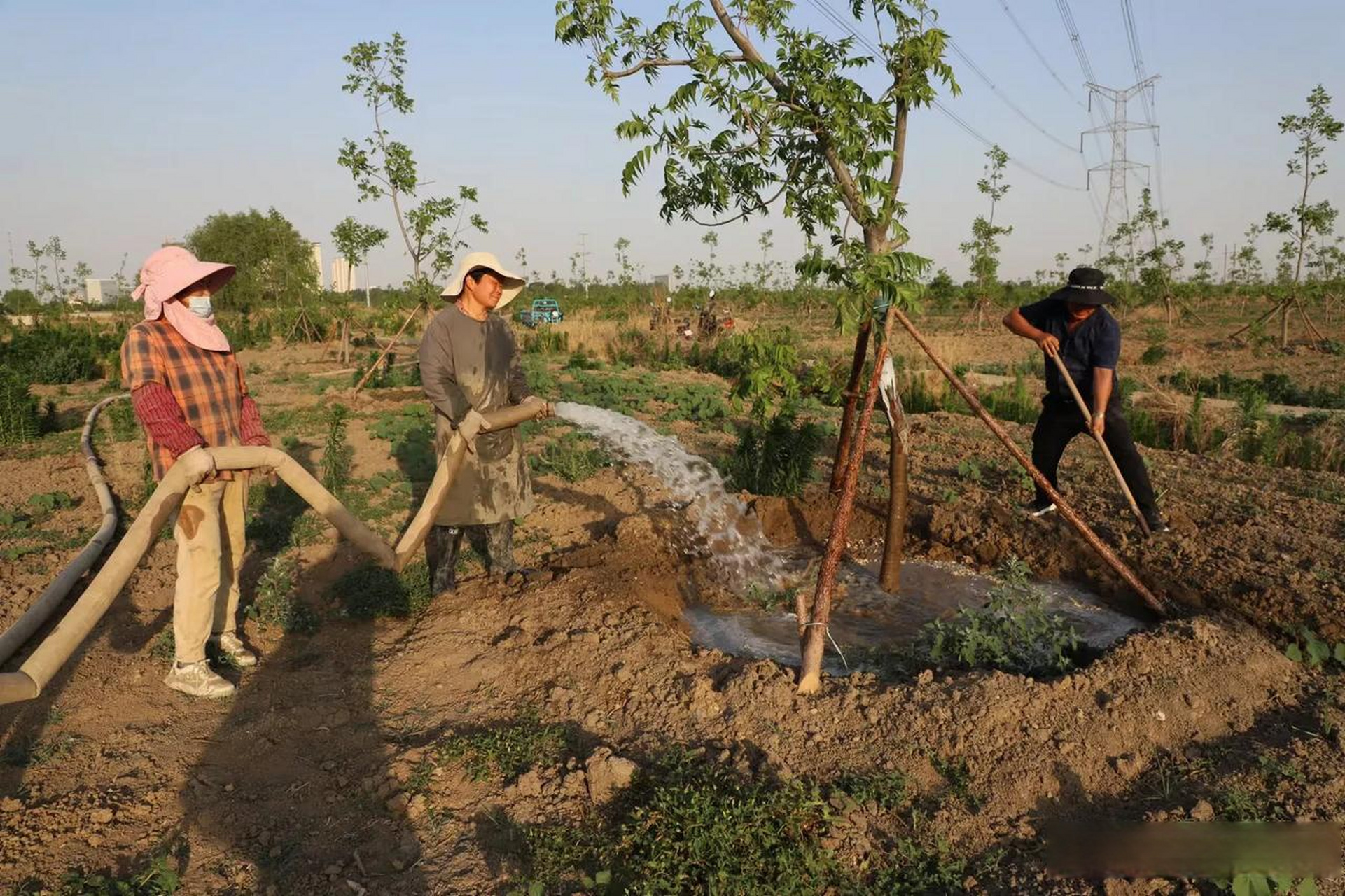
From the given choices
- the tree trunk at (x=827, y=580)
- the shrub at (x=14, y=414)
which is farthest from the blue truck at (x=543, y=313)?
the tree trunk at (x=827, y=580)

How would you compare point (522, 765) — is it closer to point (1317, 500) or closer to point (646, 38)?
point (646, 38)

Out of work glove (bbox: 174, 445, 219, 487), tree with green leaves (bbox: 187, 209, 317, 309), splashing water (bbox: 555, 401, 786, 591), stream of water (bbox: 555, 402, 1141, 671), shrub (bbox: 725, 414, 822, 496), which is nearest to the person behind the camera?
work glove (bbox: 174, 445, 219, 487)

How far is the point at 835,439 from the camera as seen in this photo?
826 cm

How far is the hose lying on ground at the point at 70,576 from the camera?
3543mm

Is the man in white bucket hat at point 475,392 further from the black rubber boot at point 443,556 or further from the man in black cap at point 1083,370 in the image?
the man in black cap at point 1083,370

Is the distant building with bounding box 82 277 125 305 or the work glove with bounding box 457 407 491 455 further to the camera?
the distant building with bounding box 82 277 125 305

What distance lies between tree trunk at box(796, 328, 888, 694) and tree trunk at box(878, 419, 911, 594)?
71cm

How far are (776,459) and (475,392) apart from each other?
2.56 metres

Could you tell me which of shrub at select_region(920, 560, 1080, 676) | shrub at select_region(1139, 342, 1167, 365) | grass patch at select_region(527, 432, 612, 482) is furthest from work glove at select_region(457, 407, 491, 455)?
shrub at select_region(1139, 342, 1167, 365)

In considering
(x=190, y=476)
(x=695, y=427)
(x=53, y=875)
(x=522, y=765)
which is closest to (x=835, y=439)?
(x=695, y=427)

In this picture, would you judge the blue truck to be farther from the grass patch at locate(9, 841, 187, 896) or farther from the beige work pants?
the grass patch at locate(9, 841, 187, 896)

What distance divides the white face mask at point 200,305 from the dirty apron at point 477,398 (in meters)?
1.01

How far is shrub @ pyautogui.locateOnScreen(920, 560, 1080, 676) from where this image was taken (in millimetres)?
3812

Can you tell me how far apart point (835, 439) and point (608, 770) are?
572 cm
